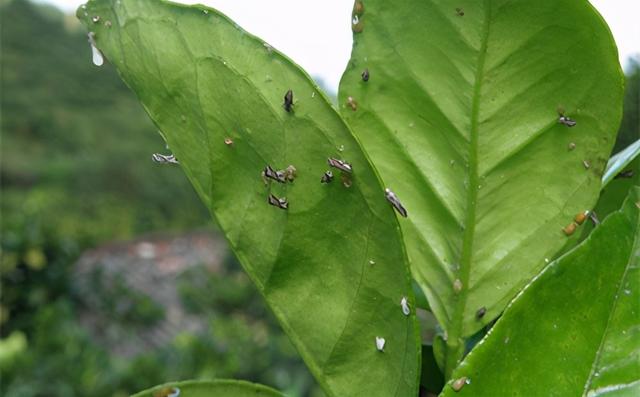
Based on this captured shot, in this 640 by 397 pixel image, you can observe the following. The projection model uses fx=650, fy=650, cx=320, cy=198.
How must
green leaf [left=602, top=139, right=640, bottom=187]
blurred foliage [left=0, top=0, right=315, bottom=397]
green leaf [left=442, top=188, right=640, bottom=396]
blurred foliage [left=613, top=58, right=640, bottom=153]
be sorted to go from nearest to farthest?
green leaf [left=442, top=188, right=640, bottom=396] → green leaf [left=602, top=139, right=640, bottom=187] → blurred foliage [left=613, top=58, right=640, bottom=153] → blurred foliage [left=0, top=0, right=315, bottom=397]

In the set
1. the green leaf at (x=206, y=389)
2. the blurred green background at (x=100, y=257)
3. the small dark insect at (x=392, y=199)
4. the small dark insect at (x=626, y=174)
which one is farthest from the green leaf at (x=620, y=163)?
the blurred green background at (x=100, y=257)

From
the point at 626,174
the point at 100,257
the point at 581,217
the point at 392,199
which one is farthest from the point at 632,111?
the point at 100,257

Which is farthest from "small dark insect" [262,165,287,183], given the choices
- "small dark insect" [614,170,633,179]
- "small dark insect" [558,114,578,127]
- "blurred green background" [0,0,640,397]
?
"blurred green background" [0,0,640,397]

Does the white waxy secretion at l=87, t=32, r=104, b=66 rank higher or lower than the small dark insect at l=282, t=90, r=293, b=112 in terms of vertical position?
higher

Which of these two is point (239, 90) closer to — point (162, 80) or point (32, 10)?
point (162, 80)

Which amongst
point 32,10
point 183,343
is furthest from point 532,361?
point 32,10

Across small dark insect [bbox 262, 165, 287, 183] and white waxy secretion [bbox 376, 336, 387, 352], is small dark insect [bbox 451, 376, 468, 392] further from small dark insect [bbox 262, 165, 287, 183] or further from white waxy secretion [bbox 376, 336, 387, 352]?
small dark insect [bbox 262, 165, 287, 183]

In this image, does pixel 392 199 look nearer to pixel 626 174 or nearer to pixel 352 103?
pixel 352 103
